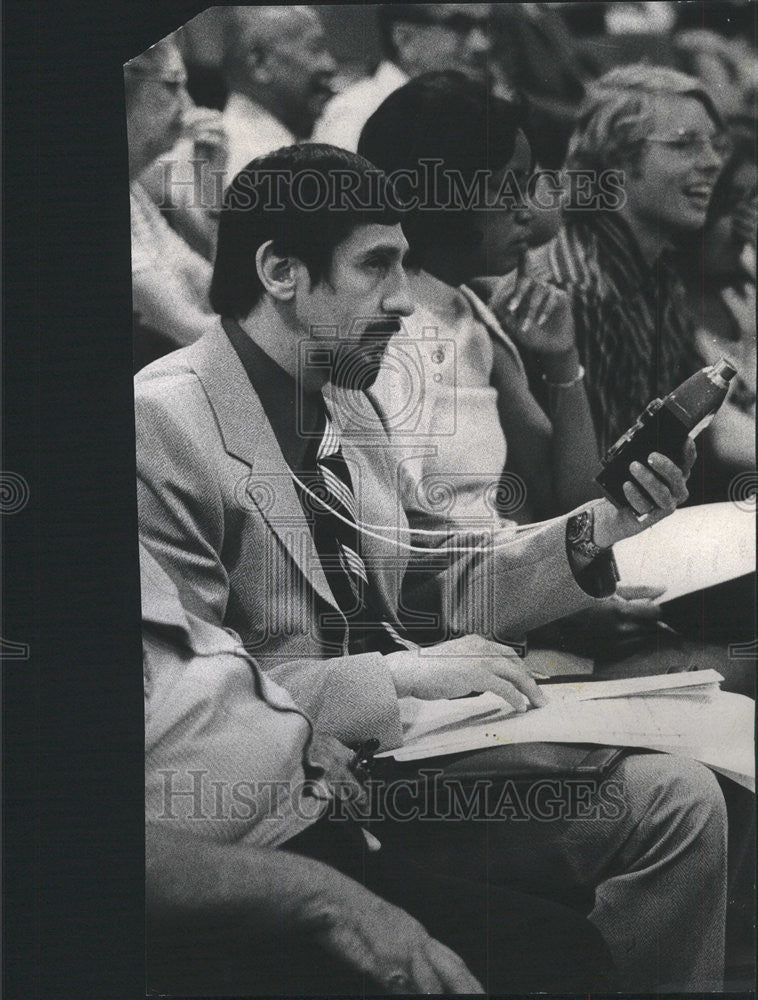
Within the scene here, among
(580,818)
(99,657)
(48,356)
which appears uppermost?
(48,356)

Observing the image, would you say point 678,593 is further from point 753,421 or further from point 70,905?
point 70,905

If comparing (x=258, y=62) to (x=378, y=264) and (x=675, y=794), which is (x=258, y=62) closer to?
(x=378, y=264)

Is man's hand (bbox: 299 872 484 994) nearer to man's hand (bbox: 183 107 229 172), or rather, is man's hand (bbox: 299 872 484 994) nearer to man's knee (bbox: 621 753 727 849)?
man's knee (bbox: 621 753 727 849)

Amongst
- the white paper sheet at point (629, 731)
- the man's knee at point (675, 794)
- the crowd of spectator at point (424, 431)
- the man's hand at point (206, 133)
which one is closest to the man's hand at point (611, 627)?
the crowd of spectator at point (424, 431)

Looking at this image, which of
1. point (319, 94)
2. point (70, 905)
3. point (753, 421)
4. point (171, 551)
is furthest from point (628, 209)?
point (70, 905)

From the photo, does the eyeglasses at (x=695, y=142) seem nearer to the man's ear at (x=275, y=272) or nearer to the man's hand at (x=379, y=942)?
the man's ear at (x=275, y=272)

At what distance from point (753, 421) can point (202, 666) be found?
4.27 feet

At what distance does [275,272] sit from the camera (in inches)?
93.7

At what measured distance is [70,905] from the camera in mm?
2469

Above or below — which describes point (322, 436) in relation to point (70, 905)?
above

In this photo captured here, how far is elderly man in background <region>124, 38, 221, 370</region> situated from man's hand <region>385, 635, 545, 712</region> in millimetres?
848

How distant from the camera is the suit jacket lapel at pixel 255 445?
7.76 feet

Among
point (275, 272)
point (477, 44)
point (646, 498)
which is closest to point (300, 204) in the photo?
point (275, 272)

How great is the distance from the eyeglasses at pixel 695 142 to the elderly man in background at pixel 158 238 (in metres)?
1.02
